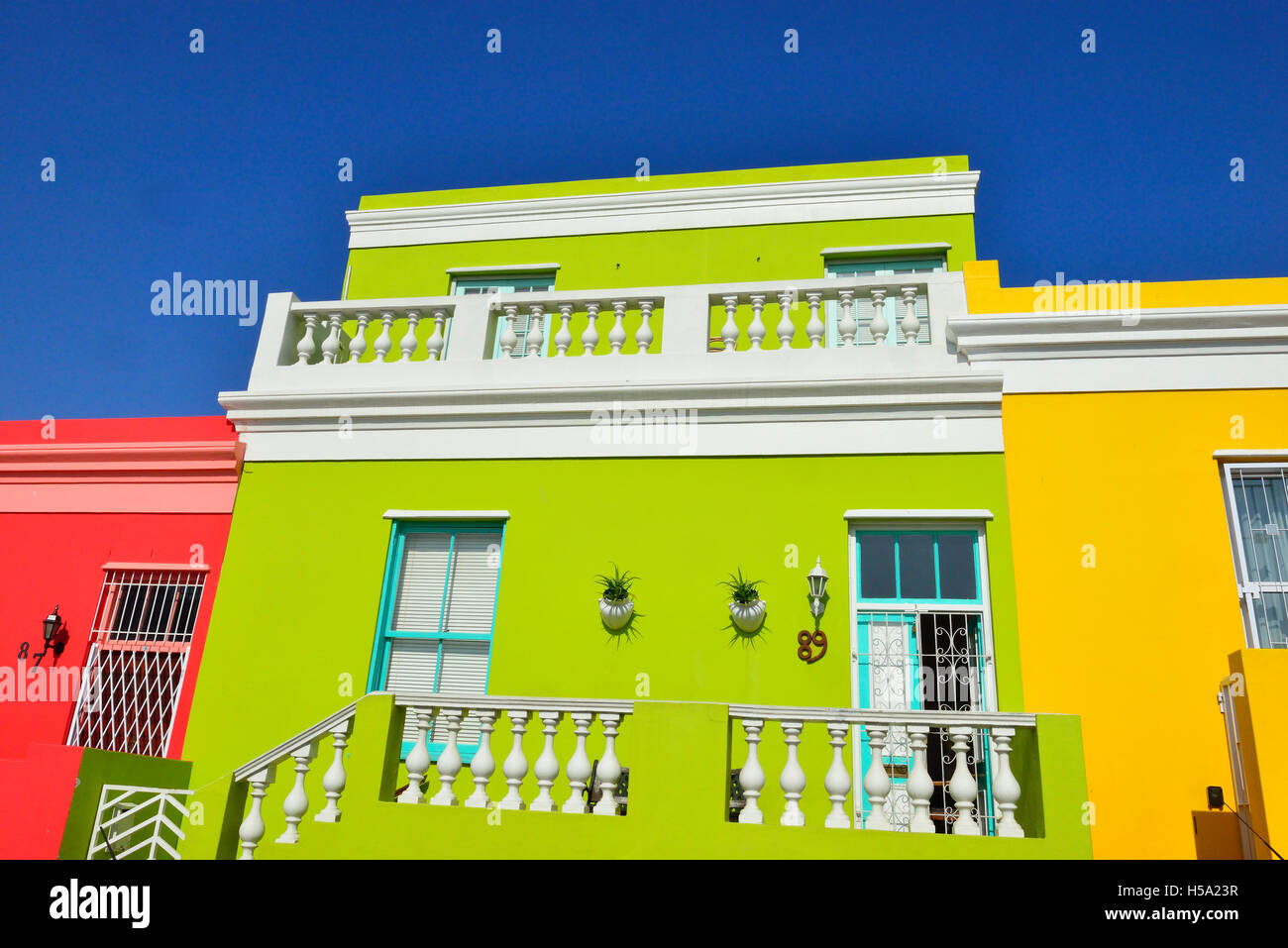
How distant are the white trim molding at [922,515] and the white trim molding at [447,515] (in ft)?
9.00

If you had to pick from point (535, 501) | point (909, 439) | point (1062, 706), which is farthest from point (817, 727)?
point (535, 501)

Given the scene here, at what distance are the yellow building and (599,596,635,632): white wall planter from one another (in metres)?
2.73

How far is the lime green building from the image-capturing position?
527 cm

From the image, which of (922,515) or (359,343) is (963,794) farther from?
(359,343)

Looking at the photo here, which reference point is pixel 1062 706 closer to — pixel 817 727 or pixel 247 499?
pixel 817 727

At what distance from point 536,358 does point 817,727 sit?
146 inches

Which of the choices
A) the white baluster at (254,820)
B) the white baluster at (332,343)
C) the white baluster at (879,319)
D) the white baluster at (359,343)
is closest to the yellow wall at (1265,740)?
the white baluster at (879,319)

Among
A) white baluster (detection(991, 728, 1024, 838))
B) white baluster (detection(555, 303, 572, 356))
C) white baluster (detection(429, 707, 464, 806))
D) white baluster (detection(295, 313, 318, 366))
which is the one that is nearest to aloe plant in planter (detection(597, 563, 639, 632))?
white baluster (detection(429, 707, 464, 806))

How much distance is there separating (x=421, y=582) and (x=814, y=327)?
3.76 m

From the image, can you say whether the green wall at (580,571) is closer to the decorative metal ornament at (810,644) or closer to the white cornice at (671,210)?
the decorative metal ornament at (810,644)

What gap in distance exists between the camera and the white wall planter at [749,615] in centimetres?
666

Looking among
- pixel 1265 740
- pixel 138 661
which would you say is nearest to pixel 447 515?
pixel 138 661

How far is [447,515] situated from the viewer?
24.6ft

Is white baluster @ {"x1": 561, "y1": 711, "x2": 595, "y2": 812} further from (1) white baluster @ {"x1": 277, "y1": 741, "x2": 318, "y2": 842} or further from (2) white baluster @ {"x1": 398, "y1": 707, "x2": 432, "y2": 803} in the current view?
(1) white baluster @ {"x1": 277, "y1": 741, "x2": 318, "y2": 842}
